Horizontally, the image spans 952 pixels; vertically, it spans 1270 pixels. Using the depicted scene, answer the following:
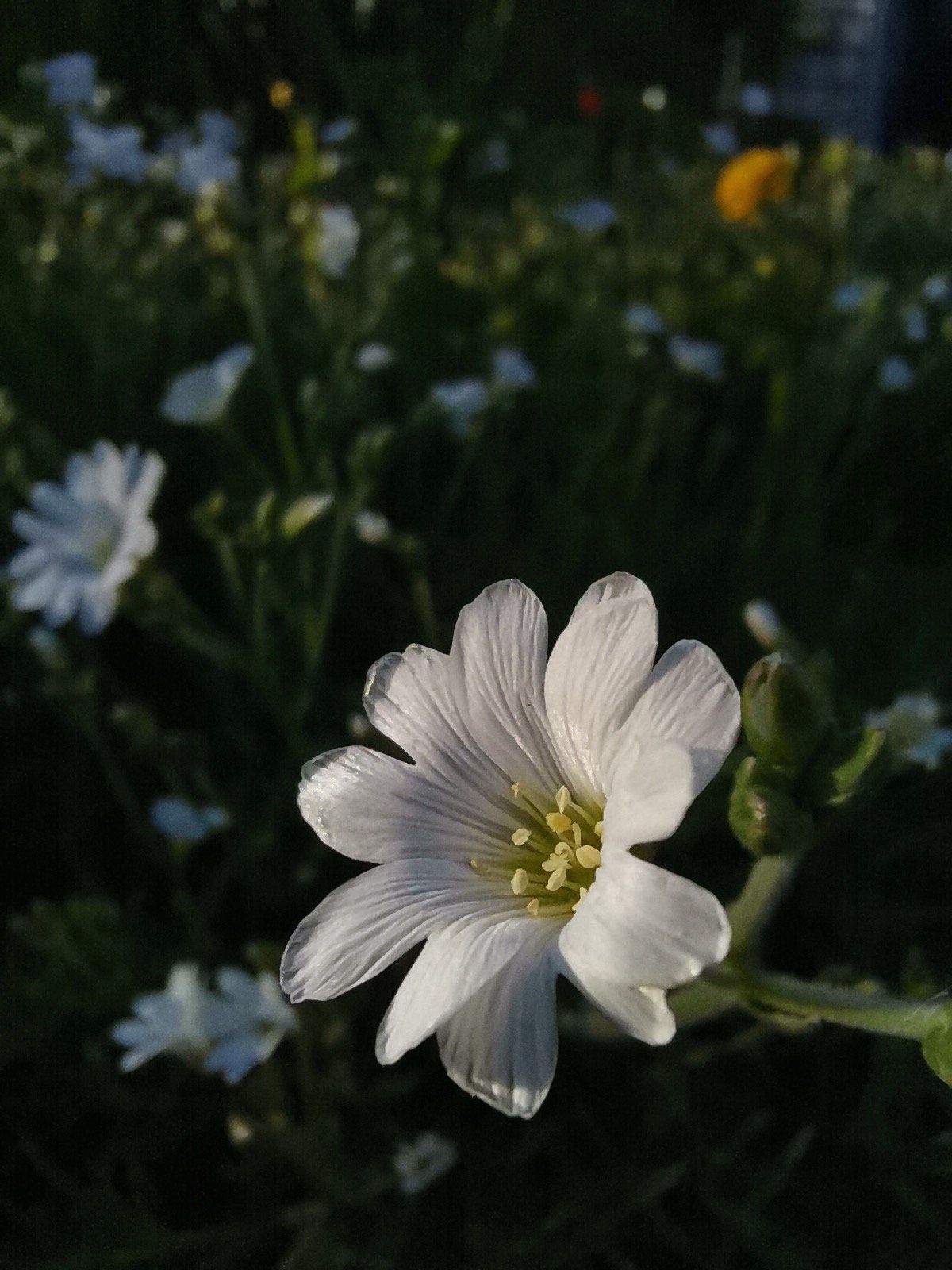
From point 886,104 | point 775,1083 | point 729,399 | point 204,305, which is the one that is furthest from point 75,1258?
point 886,104

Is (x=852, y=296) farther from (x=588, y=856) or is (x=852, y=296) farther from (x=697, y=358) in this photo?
(x=588, y=856)

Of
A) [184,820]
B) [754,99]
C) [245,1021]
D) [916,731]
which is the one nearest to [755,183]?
[754,99]

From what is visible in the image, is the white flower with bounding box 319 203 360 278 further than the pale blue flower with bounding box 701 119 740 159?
No

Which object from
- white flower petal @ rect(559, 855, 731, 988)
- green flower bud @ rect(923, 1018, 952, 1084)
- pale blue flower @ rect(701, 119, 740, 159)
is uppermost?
pale blue flower @ rect(701, 119, 740, 159)

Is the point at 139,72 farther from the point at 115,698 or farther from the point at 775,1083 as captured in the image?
the point at 775,1083

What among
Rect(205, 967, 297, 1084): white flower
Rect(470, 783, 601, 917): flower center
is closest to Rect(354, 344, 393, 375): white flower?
Rect(205, 967, 297, 1084): white flower

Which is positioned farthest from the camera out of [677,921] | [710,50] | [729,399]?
[710,50]

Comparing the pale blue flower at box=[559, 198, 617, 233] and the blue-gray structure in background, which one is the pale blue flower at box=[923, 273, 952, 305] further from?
the blue-gray structure in background
